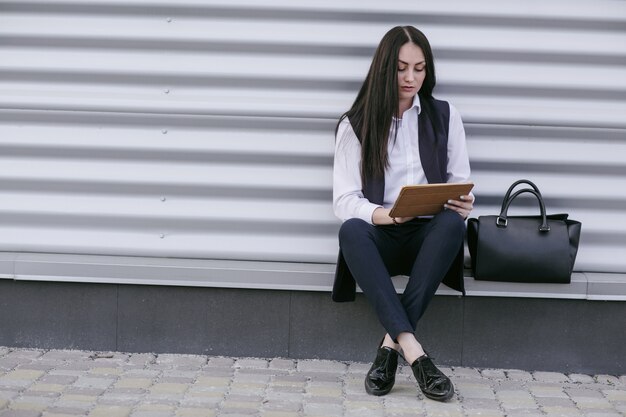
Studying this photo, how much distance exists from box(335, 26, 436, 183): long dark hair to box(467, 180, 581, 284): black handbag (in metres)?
0.56

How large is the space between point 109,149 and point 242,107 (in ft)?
2.25

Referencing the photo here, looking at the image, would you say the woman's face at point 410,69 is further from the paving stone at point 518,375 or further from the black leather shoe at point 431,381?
the paving stone at point 518,375

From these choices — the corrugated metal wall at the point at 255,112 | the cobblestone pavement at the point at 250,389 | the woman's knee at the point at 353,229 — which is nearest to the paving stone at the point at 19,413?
the cobblestone pavement at the point at 250,389

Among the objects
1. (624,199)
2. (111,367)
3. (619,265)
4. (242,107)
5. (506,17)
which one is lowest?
(111,367)

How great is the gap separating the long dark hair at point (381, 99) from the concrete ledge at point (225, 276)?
594 mm

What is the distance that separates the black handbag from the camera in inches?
199

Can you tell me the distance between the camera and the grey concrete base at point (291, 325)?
210 inches

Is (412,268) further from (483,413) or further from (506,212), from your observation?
(483,413)

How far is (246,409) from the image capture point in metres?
4.54

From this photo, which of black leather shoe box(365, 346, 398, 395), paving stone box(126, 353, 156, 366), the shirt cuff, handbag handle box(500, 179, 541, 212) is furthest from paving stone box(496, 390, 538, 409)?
paving stone box(126, 353, 156, 366)

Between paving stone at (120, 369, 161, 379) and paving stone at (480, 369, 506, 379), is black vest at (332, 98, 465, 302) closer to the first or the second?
paving stone at (480, 369, 506, 379)

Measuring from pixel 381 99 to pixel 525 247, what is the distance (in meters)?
0.95

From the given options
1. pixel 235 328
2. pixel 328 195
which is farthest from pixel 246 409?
pixel 328 195

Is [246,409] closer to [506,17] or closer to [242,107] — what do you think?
[242,107]
